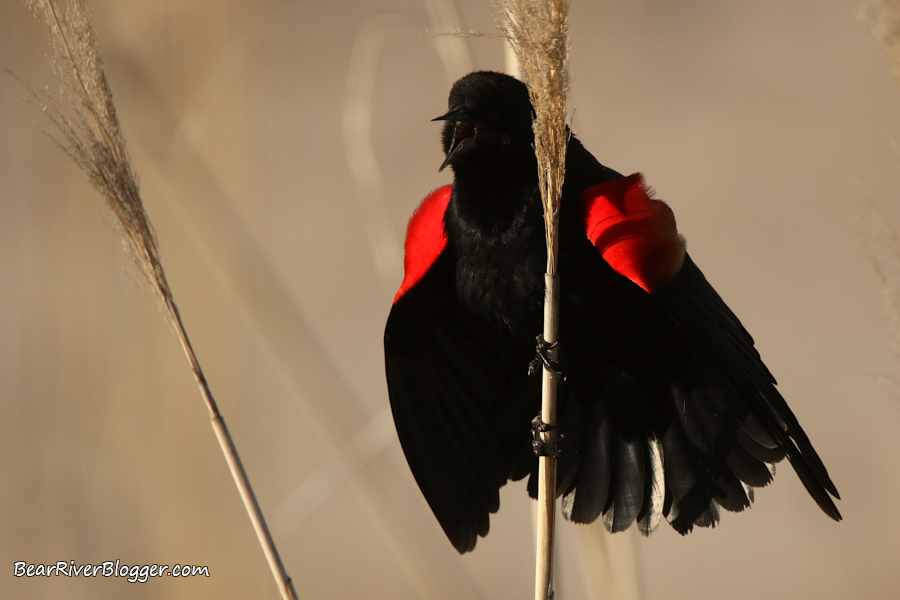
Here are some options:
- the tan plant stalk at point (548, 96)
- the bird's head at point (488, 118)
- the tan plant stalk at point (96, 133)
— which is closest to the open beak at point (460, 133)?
the bird's head at point (488, 118)

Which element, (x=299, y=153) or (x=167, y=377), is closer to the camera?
(x=167, y=377)

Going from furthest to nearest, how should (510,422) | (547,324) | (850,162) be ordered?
(850,162)
(510,422)
(547,324)

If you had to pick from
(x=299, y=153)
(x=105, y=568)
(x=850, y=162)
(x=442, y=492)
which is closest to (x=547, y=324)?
(x=442, y=492)

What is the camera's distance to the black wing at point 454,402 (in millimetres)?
1509

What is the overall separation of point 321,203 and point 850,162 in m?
2.41

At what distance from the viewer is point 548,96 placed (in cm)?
92

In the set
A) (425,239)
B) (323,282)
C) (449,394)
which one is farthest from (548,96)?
(323,282)

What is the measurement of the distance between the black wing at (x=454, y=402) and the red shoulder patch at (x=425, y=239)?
0.02m

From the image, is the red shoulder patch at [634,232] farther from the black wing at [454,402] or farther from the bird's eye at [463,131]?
the black wing at [454,402]

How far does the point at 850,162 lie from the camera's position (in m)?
3.34

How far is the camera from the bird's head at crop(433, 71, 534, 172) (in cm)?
137

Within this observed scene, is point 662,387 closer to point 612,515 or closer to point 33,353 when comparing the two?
point 612,515

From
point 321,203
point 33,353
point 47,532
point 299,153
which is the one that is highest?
point 299,153

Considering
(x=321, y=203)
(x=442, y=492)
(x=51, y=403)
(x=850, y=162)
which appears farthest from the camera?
(x=321, y=203)
